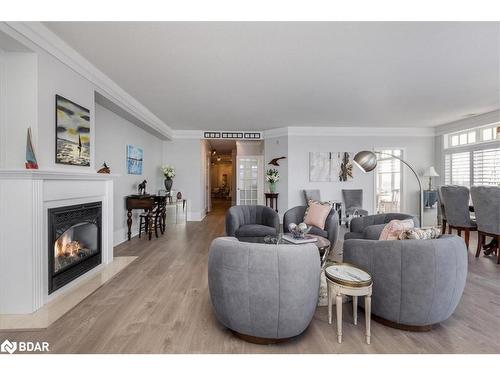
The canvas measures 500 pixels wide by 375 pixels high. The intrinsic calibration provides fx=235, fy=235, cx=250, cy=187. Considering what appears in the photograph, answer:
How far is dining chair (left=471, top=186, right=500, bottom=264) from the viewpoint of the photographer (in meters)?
3.40

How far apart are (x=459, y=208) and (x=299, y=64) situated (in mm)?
3656

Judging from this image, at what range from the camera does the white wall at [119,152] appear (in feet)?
13.2

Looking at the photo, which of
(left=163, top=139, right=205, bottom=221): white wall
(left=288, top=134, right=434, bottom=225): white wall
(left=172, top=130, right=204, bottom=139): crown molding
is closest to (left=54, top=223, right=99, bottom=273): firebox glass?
(left=163, top=139, right=205, bottom=221): white wall

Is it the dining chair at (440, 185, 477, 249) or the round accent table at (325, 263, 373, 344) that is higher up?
the dining chair at (440, 185, 477, 249)

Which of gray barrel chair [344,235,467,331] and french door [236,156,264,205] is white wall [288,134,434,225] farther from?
gray barrel chair [344,235,467,331]

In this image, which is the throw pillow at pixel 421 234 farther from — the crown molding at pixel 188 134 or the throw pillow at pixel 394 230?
the crown molding at pixel 188 134

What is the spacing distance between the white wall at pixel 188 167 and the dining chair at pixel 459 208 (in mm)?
5772

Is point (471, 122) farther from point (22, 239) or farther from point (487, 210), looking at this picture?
point (22, 239)

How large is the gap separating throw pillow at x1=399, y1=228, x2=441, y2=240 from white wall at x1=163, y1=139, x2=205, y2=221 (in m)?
5.78

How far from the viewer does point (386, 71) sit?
321cm

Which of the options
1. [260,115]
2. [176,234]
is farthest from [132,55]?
[176,234]
